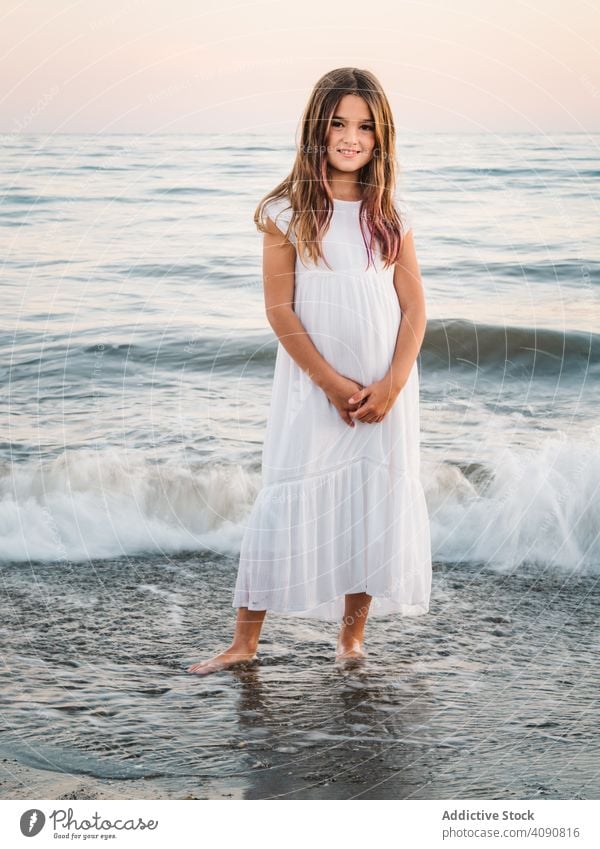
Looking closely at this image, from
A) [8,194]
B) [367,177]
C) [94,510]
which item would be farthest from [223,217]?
[367,177]

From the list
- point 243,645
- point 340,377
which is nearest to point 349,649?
point 243,645

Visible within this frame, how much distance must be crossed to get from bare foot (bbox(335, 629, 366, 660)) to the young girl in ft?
0.70

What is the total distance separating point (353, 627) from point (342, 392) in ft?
2.99

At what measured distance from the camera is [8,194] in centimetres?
697

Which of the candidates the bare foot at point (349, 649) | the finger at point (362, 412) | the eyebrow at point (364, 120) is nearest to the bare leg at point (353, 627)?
the bare foot at point (349, 649)

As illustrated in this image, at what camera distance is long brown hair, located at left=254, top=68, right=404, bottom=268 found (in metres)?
3.39

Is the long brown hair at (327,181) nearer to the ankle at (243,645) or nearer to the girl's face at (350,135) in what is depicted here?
the girl's face at (350,135)

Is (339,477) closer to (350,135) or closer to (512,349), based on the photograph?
(350,135)

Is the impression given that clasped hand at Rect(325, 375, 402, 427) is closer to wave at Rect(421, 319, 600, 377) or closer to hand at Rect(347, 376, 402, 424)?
hand at Rect(347, 376, 402, 424)

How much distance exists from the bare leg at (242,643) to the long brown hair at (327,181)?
1.25 metres

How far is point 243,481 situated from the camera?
5.57 meters

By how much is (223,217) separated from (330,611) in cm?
434

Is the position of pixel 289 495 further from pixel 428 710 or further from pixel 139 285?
pixel 139 285

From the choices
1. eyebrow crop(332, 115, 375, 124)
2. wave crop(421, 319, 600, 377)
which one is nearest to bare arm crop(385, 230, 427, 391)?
eyebrow crop(332, 115, 375, 124)
